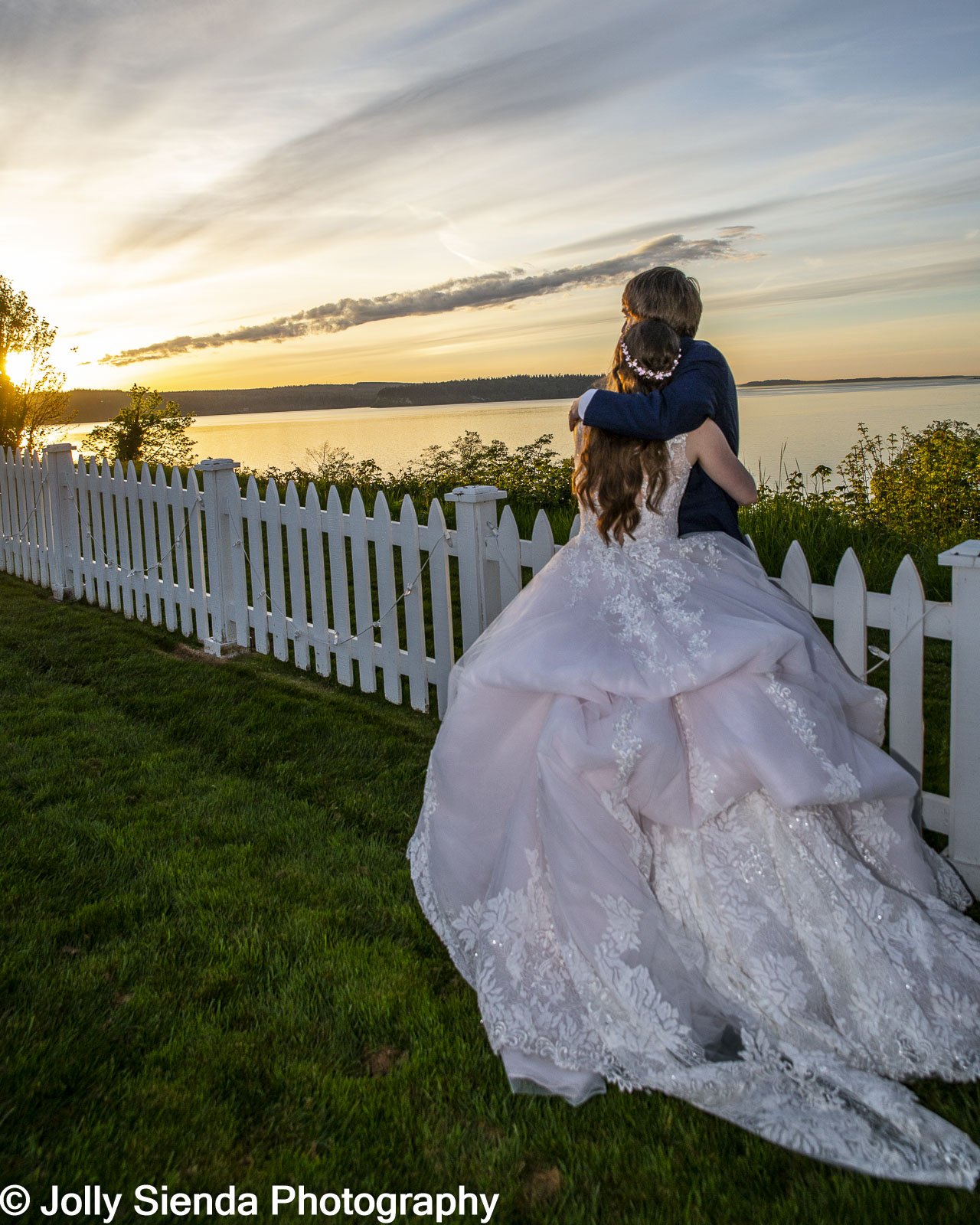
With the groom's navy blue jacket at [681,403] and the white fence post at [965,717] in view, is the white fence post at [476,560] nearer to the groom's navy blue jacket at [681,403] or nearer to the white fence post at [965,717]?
the groom's navy blue jacket at [681,403]

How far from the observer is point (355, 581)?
221 inches

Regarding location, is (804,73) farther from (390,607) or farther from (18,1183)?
(18,1183)

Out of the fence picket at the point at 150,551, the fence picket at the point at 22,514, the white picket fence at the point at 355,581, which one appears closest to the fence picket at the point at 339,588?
the white picket fence at the point at 355,581

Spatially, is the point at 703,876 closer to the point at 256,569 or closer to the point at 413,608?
the point at 413,608

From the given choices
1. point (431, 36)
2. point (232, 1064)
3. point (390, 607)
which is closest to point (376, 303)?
point (431, 36)

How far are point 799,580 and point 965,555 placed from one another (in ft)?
2.00

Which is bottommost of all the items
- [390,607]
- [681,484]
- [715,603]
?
[390,607]

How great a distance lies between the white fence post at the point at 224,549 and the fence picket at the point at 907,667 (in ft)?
14.3

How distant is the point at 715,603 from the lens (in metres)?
2.73

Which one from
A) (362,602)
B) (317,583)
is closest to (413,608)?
(362,602)

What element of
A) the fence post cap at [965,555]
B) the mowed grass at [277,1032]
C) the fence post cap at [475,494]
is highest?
the fence post cap at [475,494]

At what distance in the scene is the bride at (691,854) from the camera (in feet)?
7.23

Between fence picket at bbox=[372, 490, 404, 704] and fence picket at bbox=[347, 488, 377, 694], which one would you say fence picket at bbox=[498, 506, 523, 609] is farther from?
fence picket at bbox=[347, 488, 377, 694]

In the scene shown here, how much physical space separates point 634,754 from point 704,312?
1447 mm
